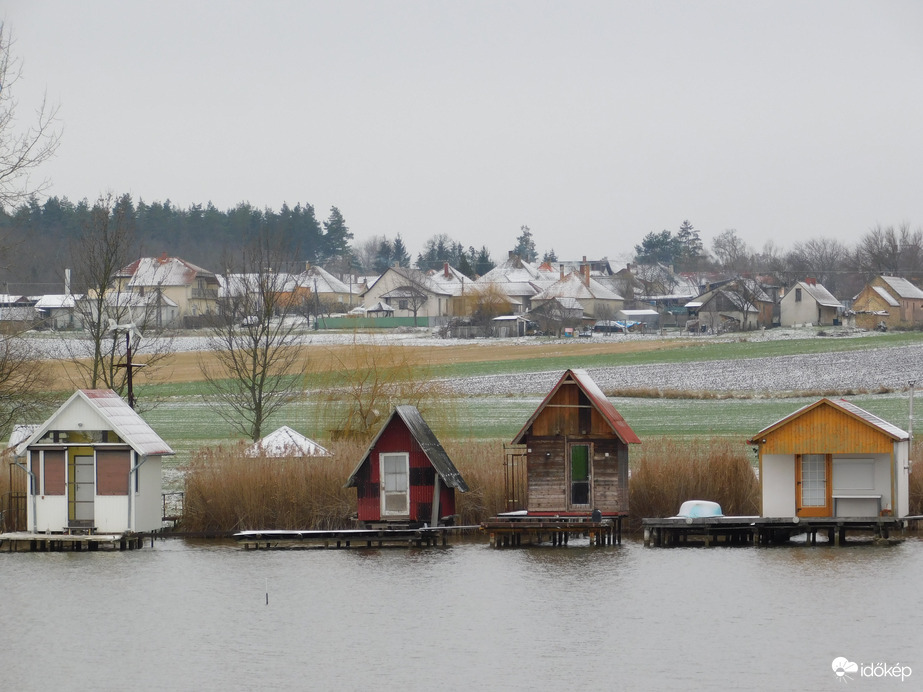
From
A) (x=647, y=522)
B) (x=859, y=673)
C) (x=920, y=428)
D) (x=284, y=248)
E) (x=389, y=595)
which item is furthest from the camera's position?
(x=284, y=248)

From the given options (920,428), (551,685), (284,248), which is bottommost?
(551,685)

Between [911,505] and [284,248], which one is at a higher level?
[284,248]

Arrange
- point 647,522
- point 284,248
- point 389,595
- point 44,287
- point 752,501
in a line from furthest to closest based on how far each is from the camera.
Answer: point 44,287, point 284,248, point 752,501, point 647,522, point 389,595

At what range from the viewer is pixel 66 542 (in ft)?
146

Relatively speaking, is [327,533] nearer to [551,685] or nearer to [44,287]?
[551,685]

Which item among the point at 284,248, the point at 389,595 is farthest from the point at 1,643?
the point at 284,248

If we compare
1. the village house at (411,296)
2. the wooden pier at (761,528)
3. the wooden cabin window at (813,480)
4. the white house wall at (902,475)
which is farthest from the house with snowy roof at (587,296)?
the wooden cabin window at (813,480)

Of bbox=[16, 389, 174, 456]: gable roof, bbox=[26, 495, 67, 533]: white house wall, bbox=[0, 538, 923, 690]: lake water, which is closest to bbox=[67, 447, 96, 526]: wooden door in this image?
bbox=[26, 495, 67, 533]: white house wall

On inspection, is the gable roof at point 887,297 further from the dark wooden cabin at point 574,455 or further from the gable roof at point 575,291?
the dark wooden cabin at point 574,455

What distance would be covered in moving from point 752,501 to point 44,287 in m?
140

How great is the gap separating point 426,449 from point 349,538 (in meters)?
3.71

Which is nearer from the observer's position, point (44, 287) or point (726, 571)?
point (726, 571)

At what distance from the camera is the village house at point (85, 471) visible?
4328cm

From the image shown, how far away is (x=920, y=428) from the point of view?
58125 mm
